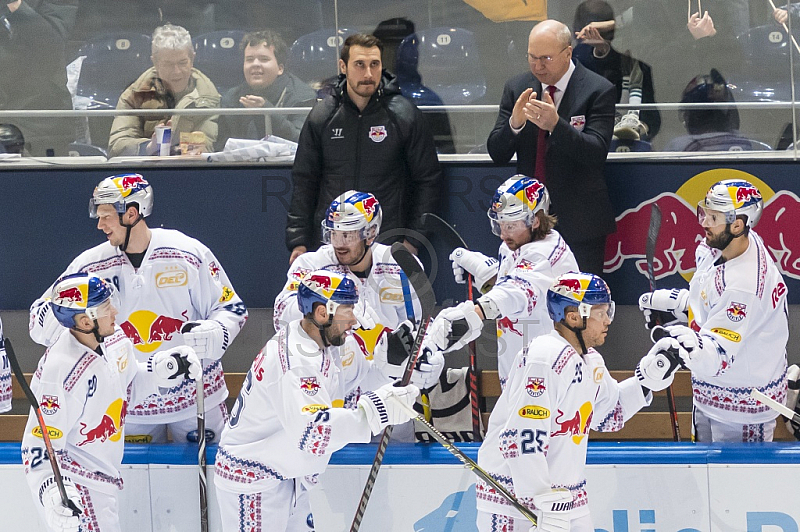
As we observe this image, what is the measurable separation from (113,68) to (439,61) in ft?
6.32

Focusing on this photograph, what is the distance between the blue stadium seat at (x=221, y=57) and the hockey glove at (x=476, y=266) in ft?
5.83

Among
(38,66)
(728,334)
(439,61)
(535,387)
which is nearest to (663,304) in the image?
(728,334)

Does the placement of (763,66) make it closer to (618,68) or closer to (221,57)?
(618,68)

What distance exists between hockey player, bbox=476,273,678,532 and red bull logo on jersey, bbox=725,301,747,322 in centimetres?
74

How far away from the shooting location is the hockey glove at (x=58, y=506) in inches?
172

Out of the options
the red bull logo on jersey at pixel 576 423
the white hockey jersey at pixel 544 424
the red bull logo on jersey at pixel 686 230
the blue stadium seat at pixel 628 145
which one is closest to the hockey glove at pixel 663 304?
the red bull logo on jersey at pixel 686 230

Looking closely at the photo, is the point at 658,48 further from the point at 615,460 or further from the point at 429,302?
the point at 615,460

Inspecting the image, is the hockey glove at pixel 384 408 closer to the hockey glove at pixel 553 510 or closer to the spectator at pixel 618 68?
the hockey glove at pixel 553 510

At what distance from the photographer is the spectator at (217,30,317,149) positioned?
21.7ft

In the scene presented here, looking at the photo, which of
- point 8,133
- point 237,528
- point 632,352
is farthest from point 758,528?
point 8,133

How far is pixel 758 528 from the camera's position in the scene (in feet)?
16.0

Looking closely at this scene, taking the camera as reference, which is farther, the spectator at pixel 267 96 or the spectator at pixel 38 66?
the spectator at pixel 38 66

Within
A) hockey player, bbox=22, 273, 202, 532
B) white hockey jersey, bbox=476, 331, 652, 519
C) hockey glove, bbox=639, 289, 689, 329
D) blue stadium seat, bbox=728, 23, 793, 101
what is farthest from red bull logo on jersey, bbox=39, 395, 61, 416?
blue stadium seat, bbox=728, 23, 793, 101

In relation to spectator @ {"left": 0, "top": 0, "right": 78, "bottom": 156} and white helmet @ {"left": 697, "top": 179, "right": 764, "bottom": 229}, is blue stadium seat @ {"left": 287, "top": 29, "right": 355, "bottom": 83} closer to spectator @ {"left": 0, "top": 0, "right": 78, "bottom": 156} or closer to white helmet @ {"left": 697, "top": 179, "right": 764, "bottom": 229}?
spectator @ {"left": 0, "top": 0, "right": 78, "bottom": 156}
